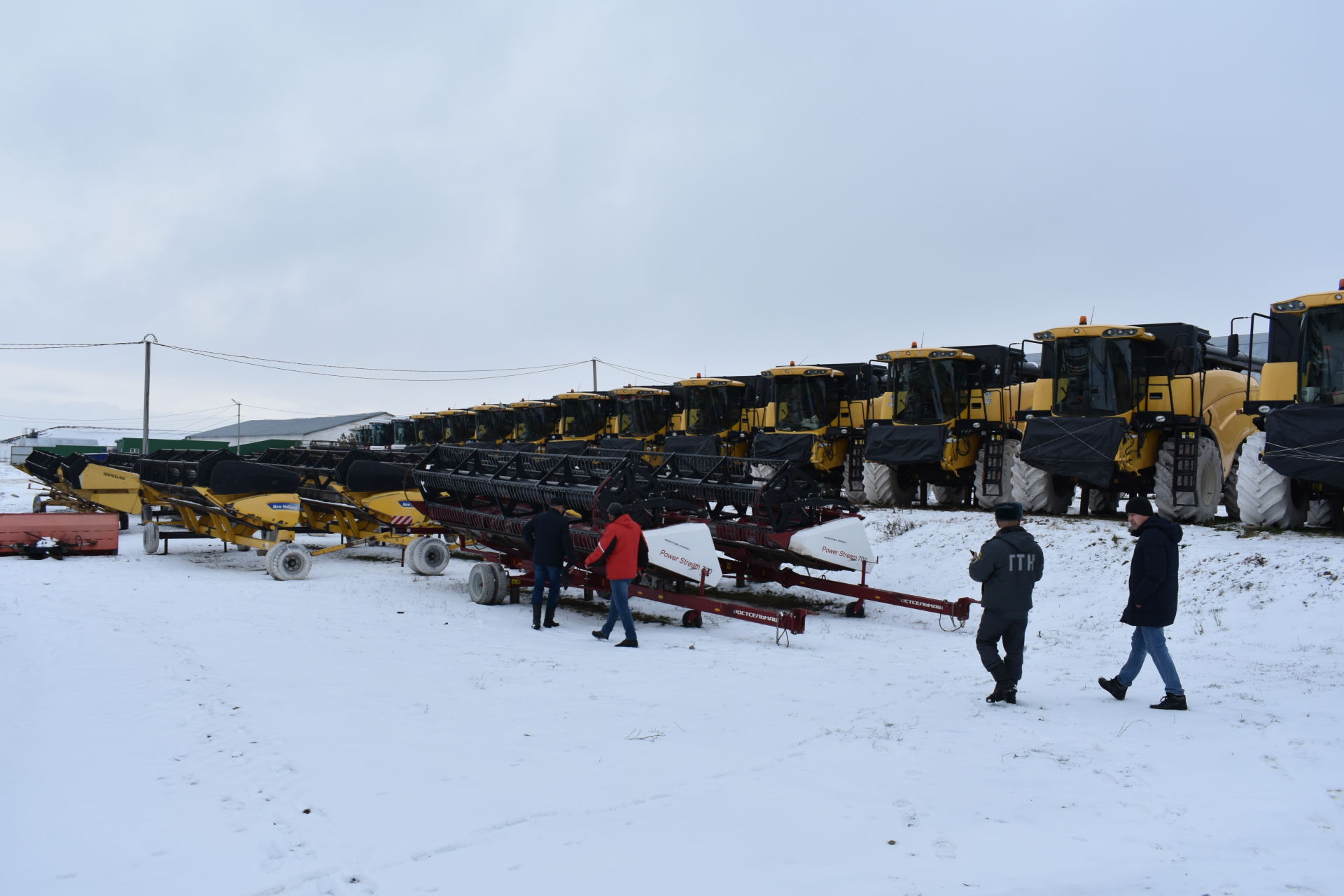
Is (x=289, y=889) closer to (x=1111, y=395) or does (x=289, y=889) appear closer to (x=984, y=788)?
(x=984, y=788)

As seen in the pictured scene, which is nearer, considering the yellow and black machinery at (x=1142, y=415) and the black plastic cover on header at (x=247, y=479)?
the yellow and black machinery at (x=1142, y=415)

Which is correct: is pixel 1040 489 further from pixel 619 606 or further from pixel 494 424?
pixel 494 424

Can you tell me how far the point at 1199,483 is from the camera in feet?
43.8

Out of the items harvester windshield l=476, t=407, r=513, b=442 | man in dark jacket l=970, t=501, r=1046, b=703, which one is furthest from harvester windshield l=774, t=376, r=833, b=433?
harvester windshield l=476, t=407, r=513, b=442

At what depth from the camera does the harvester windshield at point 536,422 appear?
31.0 meters

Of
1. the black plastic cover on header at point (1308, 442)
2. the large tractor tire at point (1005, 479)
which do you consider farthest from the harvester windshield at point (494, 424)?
the black plastic cover on header at point (1308, 442)

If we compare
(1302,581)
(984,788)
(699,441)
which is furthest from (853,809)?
(699,441)

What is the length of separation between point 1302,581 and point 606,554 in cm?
708

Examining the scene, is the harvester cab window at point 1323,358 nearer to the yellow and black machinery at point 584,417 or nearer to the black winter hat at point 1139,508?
the black winter hat at point 1139,508

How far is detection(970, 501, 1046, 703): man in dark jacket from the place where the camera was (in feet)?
22.1

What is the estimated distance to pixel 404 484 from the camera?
15297mm

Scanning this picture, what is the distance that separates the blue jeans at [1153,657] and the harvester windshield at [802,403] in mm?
12475

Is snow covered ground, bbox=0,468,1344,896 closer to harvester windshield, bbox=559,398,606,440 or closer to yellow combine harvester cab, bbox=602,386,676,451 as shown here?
yellow combine harvester cab, bbox=602,386,676,451

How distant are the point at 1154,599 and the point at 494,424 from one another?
29.7m
